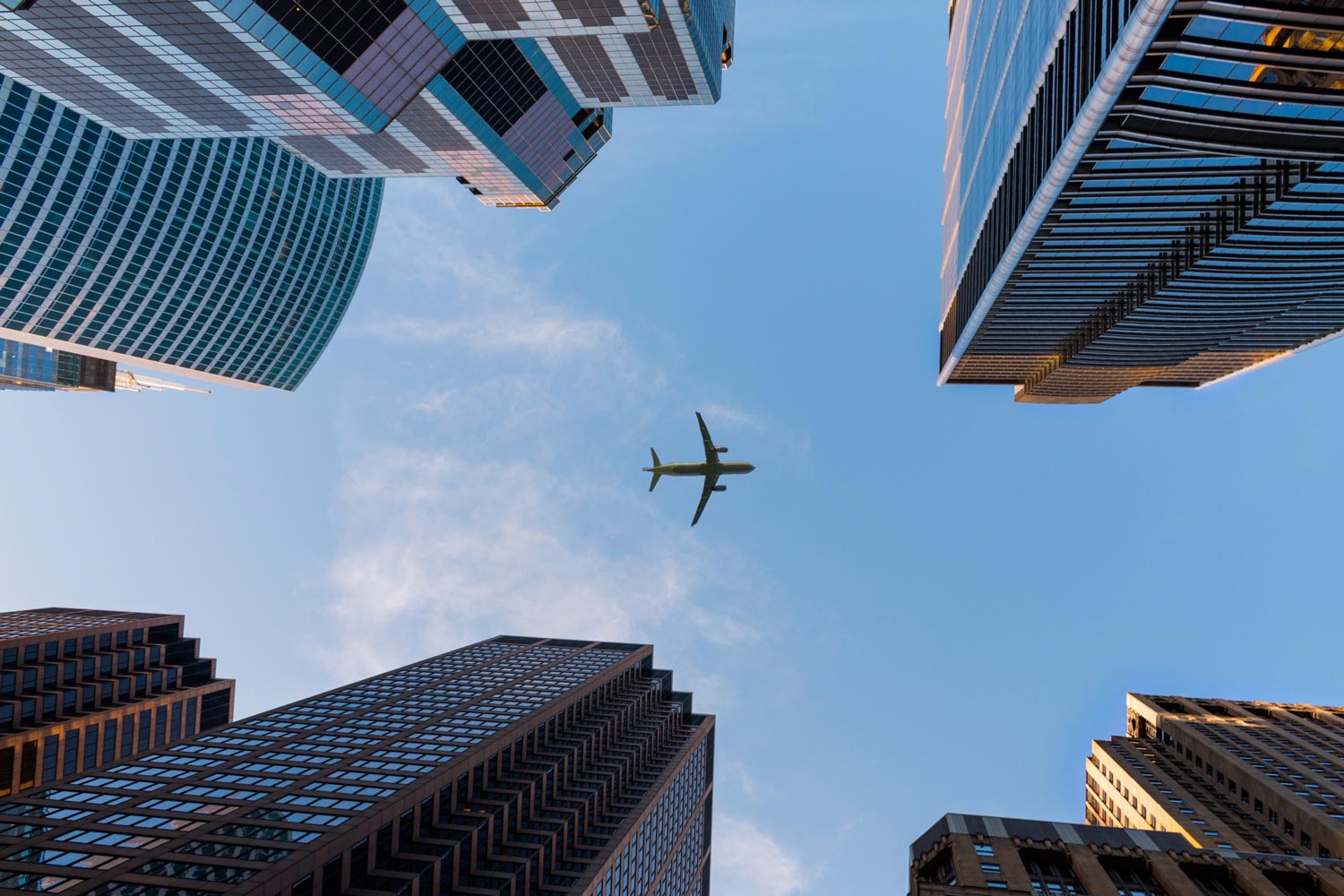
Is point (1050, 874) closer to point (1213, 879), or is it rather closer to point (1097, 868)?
point (1097, 868)

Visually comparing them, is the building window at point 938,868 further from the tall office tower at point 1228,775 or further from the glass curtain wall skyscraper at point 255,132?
the glass curtain wall skyscraper at point 255,132

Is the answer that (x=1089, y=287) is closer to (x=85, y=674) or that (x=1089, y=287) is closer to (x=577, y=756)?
(x=577, y=756)

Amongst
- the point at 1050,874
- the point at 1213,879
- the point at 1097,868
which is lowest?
the point at 1050,874

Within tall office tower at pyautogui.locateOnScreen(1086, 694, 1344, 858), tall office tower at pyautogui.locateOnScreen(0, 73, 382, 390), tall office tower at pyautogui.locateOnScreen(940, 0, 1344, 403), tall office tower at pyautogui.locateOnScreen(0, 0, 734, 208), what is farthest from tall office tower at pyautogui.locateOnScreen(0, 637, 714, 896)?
tall office tower at pyautogui.locateOnScreen(940, 0, 1344, 403)

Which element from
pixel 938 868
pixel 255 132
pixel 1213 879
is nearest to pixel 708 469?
pixel 938 868

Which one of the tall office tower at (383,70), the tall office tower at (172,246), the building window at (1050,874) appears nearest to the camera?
the building window at (1050,874)

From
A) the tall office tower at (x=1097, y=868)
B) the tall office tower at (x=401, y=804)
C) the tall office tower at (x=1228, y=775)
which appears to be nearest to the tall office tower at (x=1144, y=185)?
the tall office tower at (x=1097, y=868)
